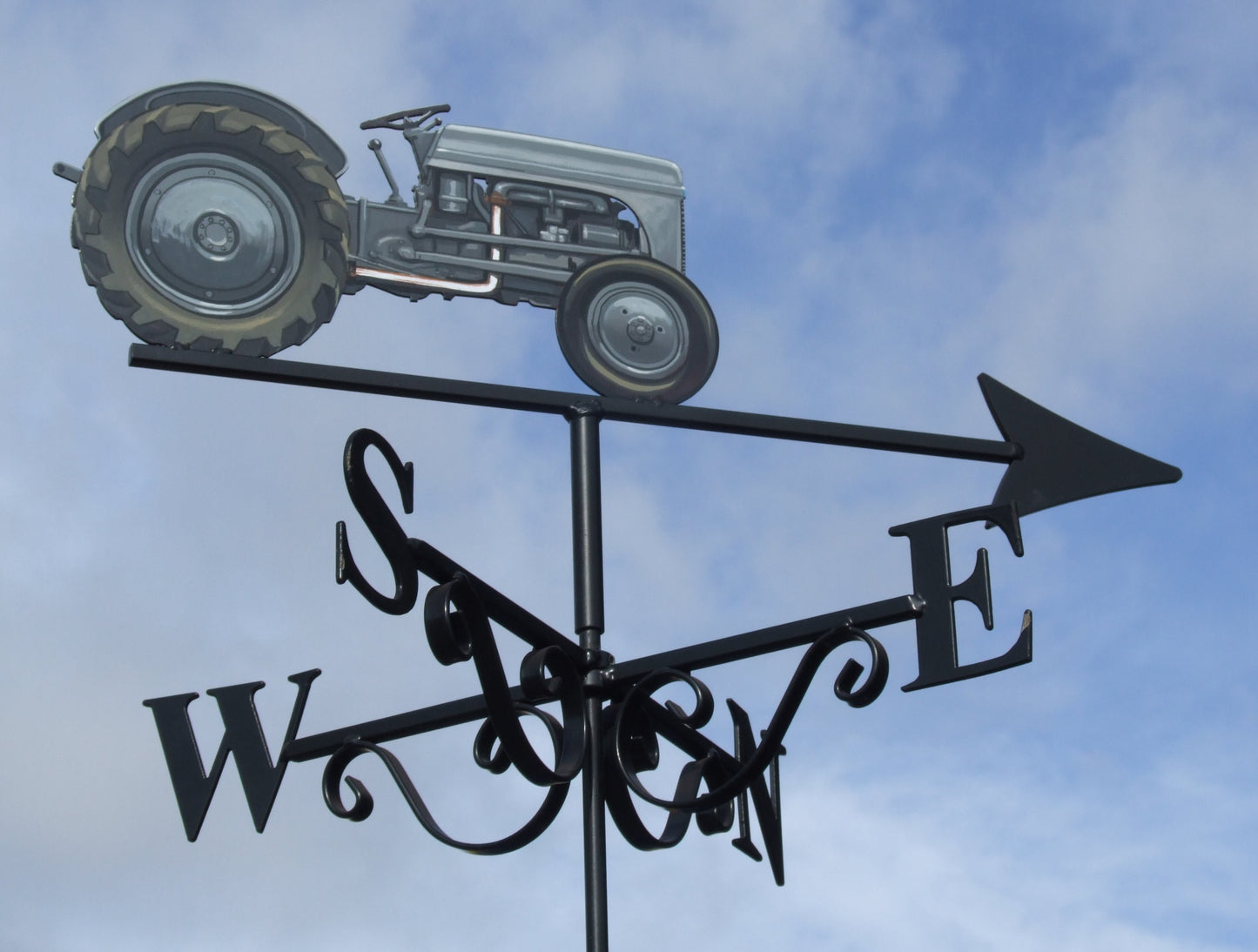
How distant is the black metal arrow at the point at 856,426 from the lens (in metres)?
2.26

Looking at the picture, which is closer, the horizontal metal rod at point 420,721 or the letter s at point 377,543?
the letter s at point 377,543

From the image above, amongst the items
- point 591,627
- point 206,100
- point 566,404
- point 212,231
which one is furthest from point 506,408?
point 206,100

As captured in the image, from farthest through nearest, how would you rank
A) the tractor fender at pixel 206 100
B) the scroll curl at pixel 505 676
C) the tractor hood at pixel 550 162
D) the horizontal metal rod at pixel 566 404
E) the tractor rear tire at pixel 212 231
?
the tractor hood at pixel 550 162
the tractor fender at pixel 206 100
the tractor rear tire at pixel 212 231
the horizontal metal rod at pixel 566 404
the scroll curl at pixel 505 676

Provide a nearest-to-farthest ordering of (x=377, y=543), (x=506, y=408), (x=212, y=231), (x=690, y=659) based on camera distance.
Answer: (x=377, y=543), (x=690, y=659), (x=506, y=408), (x=212, y=231)

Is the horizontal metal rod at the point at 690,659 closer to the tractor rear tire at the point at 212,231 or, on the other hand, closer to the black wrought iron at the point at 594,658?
the black wrought iron at the point at 594,658

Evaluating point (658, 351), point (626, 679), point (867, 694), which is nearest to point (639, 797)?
point (626, 679)

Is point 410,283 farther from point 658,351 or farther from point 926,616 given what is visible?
point 926,616

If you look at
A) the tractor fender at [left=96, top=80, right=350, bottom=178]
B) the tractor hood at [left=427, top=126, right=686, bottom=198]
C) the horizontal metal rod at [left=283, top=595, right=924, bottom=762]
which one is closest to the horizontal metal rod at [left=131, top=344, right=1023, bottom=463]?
the horizontal metal rod at [left=283, top=595, right=924, bottom=762]

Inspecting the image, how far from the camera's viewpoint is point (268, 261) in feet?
8.61

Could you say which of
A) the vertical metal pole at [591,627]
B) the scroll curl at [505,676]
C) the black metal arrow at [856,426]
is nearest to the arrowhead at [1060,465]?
the black metal arrow at [856,426]

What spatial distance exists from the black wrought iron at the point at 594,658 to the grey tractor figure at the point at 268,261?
1.00 feet

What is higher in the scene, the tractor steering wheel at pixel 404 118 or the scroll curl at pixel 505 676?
the tractor steering wheel at pixel 404 118

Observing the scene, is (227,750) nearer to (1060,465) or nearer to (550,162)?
(1060,465)

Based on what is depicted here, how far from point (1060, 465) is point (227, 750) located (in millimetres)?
1423
